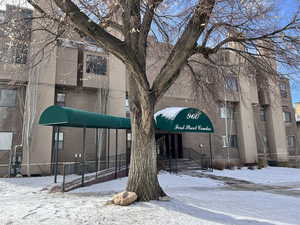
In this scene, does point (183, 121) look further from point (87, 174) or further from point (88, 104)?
point (88, 104)

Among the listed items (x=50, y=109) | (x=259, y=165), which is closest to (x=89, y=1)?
(x=50, y=109)

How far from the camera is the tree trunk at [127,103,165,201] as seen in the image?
20.1 ft

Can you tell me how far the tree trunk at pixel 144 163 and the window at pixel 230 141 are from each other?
16177 mm

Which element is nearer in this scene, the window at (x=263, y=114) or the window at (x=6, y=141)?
the window at (x=6, y=141)

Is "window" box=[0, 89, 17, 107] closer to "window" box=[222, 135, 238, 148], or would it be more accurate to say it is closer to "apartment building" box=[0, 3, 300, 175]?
"apartment building" box=[0, 3, 300, 175]

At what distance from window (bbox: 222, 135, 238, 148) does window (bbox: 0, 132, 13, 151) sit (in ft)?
56.8

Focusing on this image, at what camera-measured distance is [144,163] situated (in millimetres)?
6172

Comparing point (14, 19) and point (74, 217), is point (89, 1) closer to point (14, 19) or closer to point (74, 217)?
point (14, 19)

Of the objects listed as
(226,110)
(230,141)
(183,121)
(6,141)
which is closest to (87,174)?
(6,141)

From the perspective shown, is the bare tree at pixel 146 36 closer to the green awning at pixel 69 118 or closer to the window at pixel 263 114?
the green awning at pixel 69 118

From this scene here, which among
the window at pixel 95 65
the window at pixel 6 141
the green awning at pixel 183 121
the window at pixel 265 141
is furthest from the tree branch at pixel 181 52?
the window at pixel 265 141

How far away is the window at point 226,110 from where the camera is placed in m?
21.5

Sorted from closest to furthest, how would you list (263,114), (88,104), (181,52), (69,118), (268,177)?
1. (181,52)
2. (69,118)
3. (268,177)
4. (88,104)
5. (263,114)

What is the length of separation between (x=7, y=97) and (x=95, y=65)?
6.16 meters
